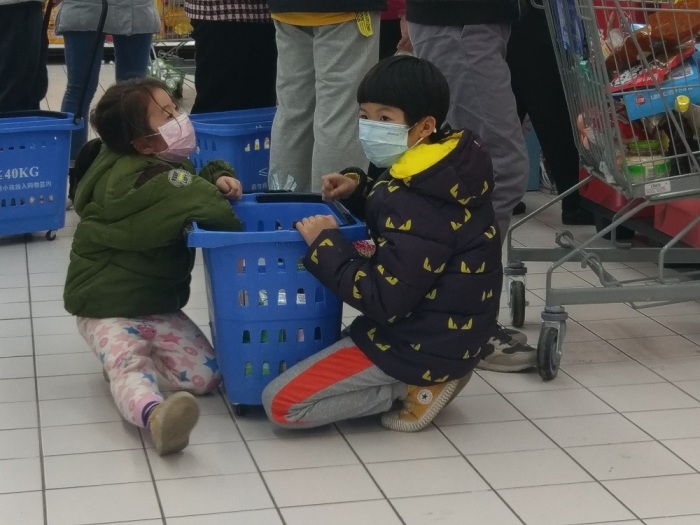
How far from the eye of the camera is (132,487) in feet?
8.06

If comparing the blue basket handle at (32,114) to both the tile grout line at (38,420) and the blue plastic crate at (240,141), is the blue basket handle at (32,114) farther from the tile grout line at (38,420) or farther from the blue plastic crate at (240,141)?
the tile grout line at (38,420)

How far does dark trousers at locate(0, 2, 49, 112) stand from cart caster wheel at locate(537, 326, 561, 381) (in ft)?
8.83

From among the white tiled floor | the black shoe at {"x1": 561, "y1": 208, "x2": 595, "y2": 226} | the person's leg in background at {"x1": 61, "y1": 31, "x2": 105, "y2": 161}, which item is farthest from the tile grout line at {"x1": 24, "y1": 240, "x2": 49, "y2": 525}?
the black shoe at {"x1": 561, "y1": 208, "x2": 595, "y2": 226}

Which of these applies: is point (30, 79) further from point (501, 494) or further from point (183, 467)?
point (501, 494)

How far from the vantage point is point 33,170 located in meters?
4.48

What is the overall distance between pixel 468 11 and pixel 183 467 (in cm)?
143

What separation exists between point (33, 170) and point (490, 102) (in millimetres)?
2094

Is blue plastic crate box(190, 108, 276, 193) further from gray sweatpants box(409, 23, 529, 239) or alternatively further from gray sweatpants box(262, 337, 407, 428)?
gray sweatpants box(262, 337, 407, 428)

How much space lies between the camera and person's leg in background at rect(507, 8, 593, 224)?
4688mm

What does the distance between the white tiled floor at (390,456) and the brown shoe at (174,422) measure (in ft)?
0.17

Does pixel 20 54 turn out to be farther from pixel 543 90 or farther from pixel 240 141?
pixel 543 90

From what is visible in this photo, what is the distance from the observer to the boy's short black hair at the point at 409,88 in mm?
2686

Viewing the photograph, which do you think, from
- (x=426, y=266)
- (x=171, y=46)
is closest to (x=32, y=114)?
(x=426, y=266)

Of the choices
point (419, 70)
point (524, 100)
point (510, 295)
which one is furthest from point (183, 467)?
point (524, 100)
